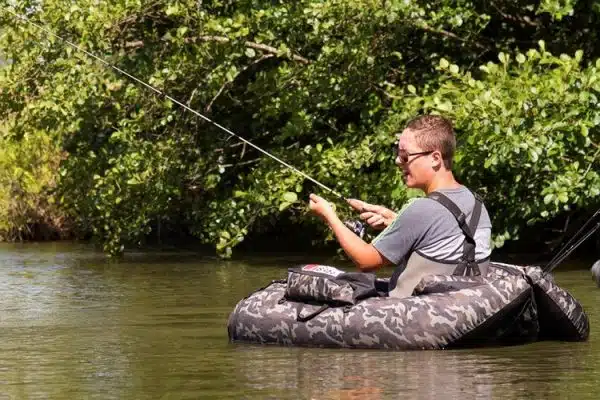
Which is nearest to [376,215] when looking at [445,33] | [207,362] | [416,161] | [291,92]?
[416,161]

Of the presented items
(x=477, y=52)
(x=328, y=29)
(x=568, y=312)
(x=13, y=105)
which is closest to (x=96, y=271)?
(x=13, y=105)

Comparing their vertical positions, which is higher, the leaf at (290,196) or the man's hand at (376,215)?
the leaf at (290,196)

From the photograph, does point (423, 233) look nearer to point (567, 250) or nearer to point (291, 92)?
point (567, 250)

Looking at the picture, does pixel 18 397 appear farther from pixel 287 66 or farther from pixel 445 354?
pixel 287 66

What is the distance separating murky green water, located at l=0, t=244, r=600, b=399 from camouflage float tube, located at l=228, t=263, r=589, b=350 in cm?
12

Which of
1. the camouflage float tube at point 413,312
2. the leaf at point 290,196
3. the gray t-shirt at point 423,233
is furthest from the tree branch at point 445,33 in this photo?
the gray t-shirt at point 423,233

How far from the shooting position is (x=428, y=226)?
33.2 feet

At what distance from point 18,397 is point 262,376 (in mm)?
1333

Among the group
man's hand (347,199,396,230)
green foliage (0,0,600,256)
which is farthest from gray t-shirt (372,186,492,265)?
green foliage (0,0,600,256)

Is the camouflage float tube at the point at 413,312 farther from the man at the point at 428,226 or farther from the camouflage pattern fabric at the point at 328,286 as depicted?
the man at the point at 428,226

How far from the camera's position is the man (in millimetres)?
10109

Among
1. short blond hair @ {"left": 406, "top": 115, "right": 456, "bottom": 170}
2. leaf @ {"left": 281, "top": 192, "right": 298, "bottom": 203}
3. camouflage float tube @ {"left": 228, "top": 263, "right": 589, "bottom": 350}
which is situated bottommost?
camouflage float tube @ {"left": 228, "top": 263, "right": 589, "bottom": 350}

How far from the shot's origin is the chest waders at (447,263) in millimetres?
10172

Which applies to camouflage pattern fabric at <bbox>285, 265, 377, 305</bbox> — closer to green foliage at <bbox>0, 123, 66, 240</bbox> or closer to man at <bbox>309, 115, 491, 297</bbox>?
man at <bbox>309, 115, 491, 297</bbox>
